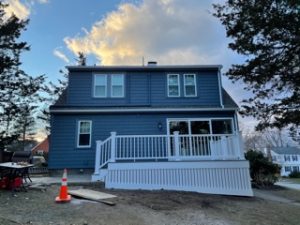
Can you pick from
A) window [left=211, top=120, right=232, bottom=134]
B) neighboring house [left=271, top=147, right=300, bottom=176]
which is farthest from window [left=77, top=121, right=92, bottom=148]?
neighboring house [left=271, top=147, right=300, bottom=176]

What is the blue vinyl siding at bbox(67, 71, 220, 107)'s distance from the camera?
14.0 m

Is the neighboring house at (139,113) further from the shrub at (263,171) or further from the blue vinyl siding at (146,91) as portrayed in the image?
the shrub at (263,171)

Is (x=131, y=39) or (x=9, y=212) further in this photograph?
(x=131, y=39)

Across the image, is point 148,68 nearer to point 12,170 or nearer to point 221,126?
point 221,126

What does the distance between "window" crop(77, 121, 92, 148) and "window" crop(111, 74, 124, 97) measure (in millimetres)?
2182

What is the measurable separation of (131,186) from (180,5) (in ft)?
29.7

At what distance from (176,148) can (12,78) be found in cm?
1231

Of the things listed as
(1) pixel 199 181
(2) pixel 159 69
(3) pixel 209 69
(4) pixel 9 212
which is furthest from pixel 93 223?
(3) pixel 209 69

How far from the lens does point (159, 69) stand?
14.5 m

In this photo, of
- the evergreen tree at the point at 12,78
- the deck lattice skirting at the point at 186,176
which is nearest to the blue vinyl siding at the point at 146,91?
the evergreen tree at the point at 12,78

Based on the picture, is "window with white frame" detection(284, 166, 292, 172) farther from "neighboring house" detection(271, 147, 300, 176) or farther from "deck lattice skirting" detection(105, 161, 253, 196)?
"deck lattice skirting" detection(105, 161, 253, 196)

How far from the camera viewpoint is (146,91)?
14258 mm

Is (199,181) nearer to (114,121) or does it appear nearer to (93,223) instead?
(93,223)

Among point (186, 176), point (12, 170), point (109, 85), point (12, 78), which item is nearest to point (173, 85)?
point (109, 85)
